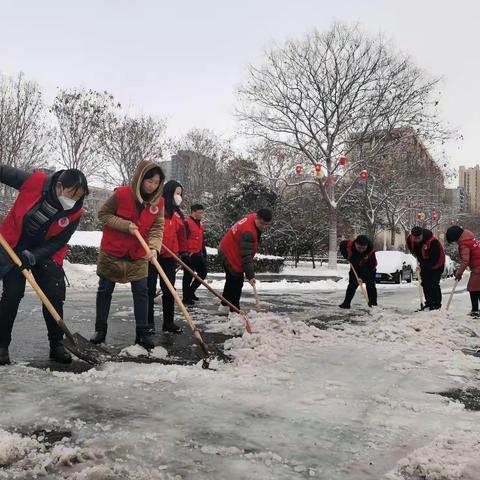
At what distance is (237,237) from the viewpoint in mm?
6527

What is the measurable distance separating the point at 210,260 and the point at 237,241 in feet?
43.0

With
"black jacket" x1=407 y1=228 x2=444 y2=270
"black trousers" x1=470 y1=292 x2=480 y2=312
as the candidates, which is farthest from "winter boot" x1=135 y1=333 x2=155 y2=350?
"black trousers" x1=470 y1=292 x2=480 y2=312

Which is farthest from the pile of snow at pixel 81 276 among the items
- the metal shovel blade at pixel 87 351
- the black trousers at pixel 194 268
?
the metal shovel blade at pixel 87 351

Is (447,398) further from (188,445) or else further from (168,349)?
(168,349)

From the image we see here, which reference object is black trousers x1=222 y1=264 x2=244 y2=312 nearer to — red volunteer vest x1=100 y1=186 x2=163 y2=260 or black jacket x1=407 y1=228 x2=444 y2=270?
red volunteer vest x1=100 y1=186 x2=163 y2=260

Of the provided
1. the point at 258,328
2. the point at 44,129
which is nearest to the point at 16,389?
the point at 258,328

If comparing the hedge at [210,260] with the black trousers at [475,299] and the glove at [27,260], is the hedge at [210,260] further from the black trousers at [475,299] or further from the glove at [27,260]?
the glove at [27,260]

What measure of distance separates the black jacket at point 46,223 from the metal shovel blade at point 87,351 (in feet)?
2.42

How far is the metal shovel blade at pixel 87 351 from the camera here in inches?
148

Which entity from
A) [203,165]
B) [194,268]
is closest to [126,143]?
[203,165]

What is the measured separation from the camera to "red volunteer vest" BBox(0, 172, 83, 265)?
3662 mm

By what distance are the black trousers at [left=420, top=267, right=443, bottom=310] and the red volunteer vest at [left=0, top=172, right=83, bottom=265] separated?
6732mm

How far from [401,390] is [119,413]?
6.65 ft

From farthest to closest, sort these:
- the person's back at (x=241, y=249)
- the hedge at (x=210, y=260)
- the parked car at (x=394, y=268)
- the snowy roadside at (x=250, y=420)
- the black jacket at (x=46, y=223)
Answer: the parked car at (x=394, y=268)
the hedge at (x=210, y=260)
the person's back at (x=241, y=249)
the black jacket at (x=46, y=223)
the snowy roadside at (x=250, y=420)
